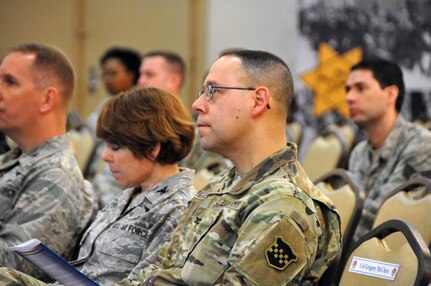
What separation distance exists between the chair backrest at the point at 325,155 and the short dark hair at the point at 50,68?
64.9 inches

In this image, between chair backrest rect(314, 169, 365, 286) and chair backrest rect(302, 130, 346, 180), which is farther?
chair backrest rect(302, 130, 346, 180)

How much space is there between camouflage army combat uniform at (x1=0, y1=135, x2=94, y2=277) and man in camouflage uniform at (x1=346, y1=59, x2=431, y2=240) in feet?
4.57

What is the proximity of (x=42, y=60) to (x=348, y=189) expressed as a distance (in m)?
1.27

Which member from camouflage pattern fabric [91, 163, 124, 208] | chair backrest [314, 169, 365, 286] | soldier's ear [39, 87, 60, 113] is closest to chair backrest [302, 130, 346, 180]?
camouflage pattern fabric [91, 163, 124, 208]

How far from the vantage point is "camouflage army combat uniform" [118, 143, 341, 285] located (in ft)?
7.03

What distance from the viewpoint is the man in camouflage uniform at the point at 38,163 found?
10.2 feet

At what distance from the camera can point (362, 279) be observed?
2.36 metres

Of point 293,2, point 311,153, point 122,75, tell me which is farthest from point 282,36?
point 311,153

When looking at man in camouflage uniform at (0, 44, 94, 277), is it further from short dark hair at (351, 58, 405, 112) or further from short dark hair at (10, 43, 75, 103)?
short dark hair at (351, 58, 405, 112)

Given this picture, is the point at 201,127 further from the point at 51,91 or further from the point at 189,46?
the point at 189,46

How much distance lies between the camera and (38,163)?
326cm

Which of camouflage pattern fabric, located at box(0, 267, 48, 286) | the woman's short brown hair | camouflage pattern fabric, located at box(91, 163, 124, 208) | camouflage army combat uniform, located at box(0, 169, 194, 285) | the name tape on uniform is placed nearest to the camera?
the name tape on uniform

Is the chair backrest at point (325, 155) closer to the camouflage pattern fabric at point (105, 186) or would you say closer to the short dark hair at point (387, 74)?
the short dark hair at point (387, 74)

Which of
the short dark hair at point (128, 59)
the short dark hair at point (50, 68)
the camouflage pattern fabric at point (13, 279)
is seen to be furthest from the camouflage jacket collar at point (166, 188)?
the short dark hair at point (128, 59)
